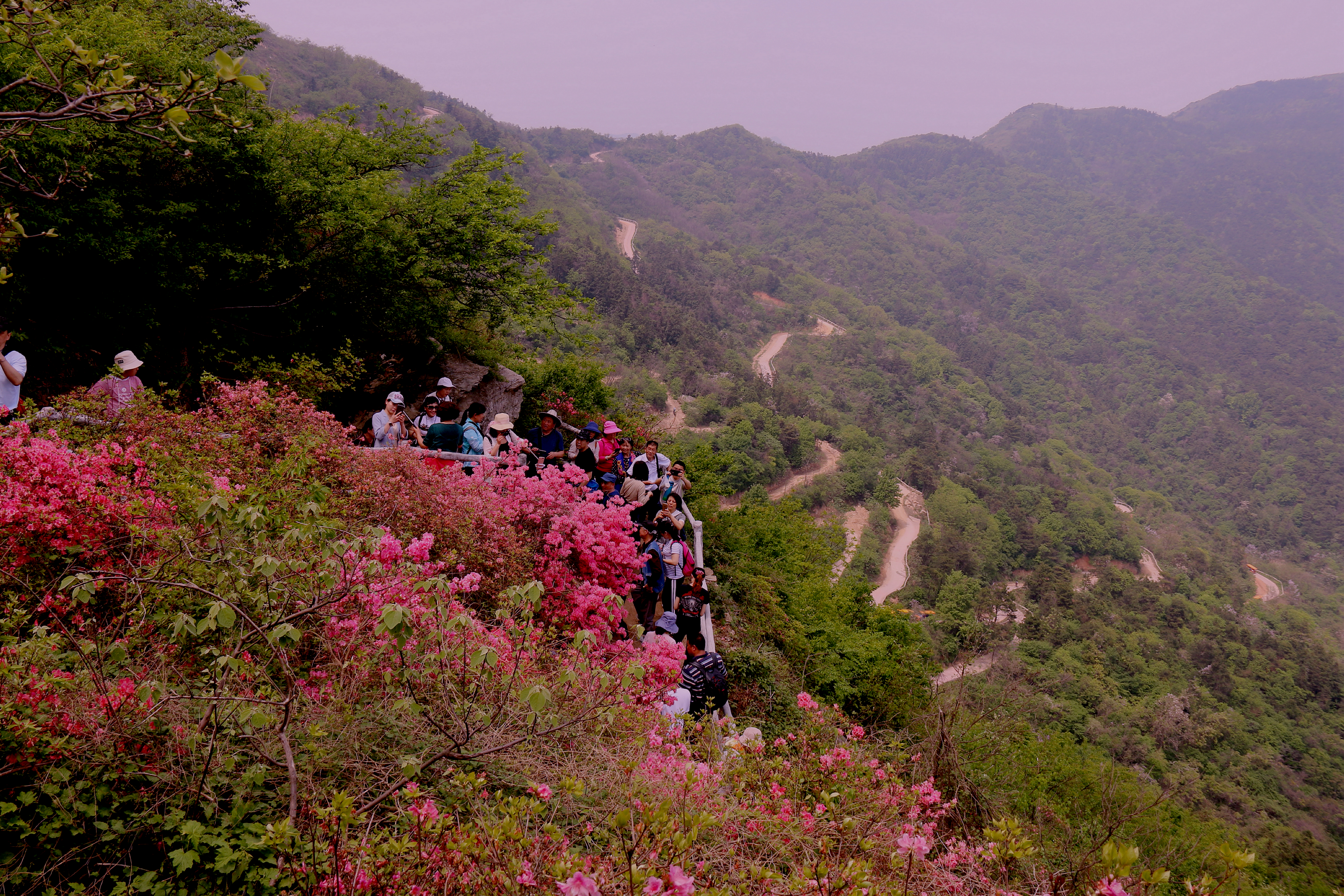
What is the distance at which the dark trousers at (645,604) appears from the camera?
640 centimetres

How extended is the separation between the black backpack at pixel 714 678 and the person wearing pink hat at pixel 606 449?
104 inches

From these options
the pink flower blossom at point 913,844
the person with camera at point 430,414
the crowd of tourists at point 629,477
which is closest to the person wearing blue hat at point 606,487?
the crowd of tourists at point 629,477

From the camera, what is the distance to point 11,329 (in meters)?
6.14

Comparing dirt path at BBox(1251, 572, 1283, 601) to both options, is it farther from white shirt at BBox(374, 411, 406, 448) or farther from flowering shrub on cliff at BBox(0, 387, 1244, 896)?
white shirt at BBox(374, 411, 406, 448)

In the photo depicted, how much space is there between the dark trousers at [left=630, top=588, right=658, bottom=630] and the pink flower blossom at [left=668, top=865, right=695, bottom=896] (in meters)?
4.35

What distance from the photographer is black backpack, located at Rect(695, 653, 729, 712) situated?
5.20m

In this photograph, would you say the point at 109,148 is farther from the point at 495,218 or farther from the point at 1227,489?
the point at 1227,489

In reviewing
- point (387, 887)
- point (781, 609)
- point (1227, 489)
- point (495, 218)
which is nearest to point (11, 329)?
point (495, 218)

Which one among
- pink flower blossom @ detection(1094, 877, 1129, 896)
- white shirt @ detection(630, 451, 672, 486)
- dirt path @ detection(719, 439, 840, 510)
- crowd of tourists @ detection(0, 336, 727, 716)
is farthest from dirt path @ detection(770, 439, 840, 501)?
pink flower blossom @ detection(1094, 877, 1129, 896)

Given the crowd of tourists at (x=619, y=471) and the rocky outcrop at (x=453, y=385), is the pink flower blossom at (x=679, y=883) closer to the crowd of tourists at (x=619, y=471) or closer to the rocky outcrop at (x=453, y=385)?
the crowd of tourists at (x=619, y=471)

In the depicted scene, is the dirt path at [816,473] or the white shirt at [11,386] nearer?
the white shirt at [11,386]

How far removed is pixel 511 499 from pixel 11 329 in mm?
5513

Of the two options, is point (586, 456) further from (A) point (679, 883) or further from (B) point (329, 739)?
(A) point (679, 883)

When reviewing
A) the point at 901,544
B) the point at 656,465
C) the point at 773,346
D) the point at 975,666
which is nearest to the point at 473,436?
the point at 656,465
